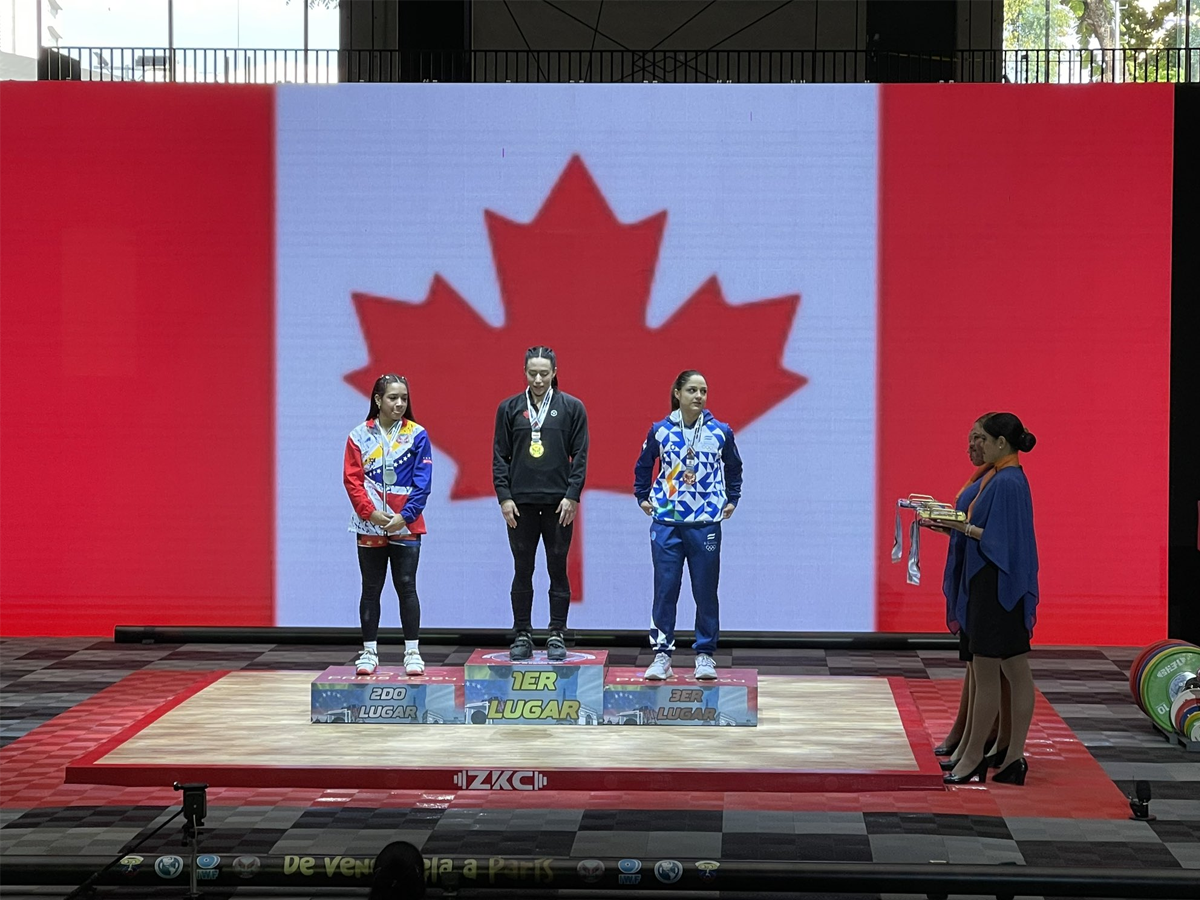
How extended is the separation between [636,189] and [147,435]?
10.8ft

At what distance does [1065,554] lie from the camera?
30.9 feet

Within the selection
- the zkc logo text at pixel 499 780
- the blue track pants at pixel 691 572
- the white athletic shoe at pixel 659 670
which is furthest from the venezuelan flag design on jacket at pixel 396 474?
the zkc logo text at pixel 499 780

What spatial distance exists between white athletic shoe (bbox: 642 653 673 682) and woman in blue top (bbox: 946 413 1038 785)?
4.77 ft

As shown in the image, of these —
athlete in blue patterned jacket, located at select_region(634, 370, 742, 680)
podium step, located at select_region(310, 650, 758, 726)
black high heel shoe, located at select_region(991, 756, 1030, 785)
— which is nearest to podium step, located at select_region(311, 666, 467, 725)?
podium step, located at select_region(310, 650, 758, 726)

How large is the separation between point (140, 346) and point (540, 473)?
3355 mm

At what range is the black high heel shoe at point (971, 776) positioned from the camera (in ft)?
19.7

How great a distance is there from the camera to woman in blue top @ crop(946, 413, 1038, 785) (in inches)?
231

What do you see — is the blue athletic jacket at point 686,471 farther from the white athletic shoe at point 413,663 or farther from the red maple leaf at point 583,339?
the red maple leaf at point 583,339

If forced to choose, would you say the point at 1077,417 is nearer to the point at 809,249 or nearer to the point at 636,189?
the point at 809,249

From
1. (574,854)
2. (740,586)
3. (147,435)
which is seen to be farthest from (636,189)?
(574,854)

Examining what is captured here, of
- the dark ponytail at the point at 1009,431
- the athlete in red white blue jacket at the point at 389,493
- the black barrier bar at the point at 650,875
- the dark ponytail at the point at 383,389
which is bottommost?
the black barrier bar at the point at 650,875

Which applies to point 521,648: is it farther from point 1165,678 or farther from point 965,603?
point 1165,678

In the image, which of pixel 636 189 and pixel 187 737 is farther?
pixel 636 189

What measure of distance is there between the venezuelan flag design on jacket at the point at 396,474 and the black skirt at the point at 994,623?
2666 millimetres
